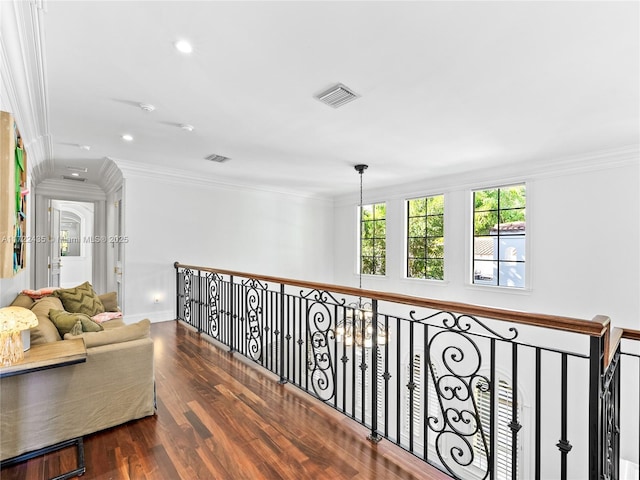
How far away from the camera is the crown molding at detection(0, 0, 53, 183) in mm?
1845

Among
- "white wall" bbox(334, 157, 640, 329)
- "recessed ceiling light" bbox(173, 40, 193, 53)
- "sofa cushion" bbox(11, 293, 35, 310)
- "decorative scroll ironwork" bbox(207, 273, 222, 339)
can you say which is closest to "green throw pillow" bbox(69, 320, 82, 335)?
"sofa cushion" bbox(11, 293, 35, 310)

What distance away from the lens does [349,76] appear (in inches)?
100

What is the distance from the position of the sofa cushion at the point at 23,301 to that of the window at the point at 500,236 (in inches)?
247

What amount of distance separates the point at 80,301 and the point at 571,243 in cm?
665

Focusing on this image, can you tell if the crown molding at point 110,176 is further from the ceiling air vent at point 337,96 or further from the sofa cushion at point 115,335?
the ceiling air vent at point 337,96

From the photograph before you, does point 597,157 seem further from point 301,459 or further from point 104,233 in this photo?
point 104,233

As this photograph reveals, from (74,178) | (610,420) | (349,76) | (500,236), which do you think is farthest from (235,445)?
(74,178)

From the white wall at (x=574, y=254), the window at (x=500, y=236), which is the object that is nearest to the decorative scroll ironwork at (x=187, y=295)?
the white wall at (x=574, y=254)

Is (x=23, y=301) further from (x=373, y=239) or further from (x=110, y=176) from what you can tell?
(x=373, y=239)

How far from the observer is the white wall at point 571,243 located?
4.21 m

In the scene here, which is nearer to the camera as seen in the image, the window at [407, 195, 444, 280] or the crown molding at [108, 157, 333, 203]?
the crown molding at [108, 157, 333, 203]

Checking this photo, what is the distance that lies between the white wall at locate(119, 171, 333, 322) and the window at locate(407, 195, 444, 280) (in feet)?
7.63

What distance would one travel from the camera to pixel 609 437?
1666 millimetres

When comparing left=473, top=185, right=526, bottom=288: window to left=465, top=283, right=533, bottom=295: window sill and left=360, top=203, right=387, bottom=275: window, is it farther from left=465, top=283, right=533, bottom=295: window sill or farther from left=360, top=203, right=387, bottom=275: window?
left=360, top=203, right=387, bottom=275: window
